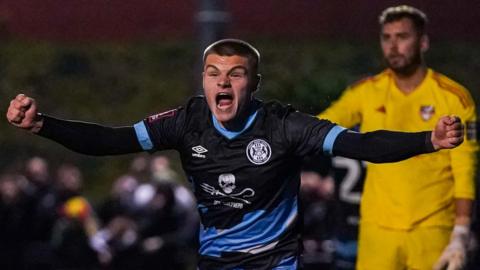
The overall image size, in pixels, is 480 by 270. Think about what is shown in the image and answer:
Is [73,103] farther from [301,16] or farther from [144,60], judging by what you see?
[301,16]

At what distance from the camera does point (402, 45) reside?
24.9ft

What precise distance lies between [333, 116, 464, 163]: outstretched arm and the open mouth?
49cm

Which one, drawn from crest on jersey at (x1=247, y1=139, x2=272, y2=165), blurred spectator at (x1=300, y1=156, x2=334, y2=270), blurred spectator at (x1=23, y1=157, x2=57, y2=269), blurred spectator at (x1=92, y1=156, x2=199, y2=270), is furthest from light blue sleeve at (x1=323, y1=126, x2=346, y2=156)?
blurred spectator at (x1=23, y1=157, x2=57, y2=269)

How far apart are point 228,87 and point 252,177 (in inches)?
15.9

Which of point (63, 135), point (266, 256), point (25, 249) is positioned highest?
point (63, 135)

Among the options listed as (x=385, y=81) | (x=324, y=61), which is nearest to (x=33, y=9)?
(x=324, y=61)

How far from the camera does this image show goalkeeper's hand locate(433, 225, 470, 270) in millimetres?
7324

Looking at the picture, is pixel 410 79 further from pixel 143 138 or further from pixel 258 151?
pixel 143 138

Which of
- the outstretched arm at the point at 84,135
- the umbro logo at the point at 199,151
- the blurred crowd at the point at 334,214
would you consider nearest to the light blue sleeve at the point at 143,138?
the outstretched arm at the point at 84,135

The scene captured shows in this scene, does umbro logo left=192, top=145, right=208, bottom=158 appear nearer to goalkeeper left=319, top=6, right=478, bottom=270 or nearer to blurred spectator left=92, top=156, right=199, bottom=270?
goalkeeper left=319, top=6, right=478, bottom=270

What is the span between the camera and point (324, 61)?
48.5 feet

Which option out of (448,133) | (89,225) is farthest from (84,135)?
(89,225)

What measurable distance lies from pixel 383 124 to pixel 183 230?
4070 millimetres

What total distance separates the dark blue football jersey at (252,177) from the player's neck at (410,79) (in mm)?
1394
